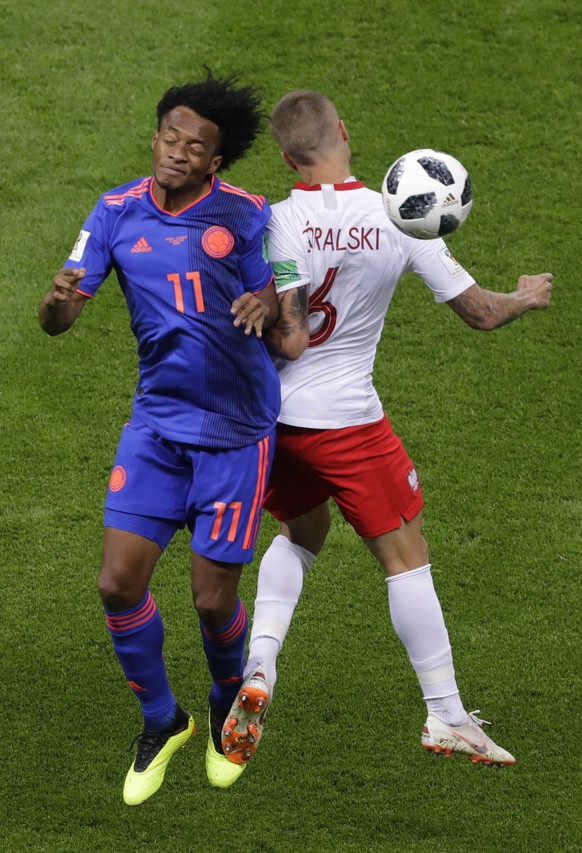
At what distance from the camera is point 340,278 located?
5.77m

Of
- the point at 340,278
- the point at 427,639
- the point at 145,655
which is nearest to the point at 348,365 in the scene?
the point at 340,278

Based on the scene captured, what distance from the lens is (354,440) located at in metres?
5.93

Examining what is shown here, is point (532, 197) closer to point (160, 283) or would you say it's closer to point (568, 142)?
point (568, 142)

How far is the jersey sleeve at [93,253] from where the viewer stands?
5.51 meters

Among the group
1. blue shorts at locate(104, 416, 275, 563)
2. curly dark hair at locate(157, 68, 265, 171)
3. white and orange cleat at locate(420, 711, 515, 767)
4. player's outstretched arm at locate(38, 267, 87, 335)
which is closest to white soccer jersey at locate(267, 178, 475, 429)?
curly dark hair at locate(157, 68, 265, 171)

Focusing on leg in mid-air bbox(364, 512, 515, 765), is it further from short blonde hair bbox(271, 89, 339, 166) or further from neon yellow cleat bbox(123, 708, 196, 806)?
short blonde hair bbox(271, 89, 339, 166)

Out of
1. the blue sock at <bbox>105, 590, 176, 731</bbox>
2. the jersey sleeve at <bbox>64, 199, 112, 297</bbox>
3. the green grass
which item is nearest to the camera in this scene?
the jersey sleeve at <bbox>64, 199, 112, 297</bbox>

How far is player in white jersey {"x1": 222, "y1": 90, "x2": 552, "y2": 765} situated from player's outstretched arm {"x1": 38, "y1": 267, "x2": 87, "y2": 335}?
2.47 feet

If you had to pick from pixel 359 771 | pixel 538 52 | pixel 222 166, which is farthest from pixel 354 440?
pixel 538 52

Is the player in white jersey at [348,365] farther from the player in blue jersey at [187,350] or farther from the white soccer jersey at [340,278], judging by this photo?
the player in blue jersey at [187,350]

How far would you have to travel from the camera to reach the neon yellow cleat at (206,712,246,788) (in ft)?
20.1

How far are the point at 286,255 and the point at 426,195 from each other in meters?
0.56

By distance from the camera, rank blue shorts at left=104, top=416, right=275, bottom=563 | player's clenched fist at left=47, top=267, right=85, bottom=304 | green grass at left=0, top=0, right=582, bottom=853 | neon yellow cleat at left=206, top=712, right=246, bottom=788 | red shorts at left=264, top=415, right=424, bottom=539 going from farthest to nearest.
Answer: green grass at left=0, top=0, right=582, bottom=853, neon yellow cleat at left=206, top=712, right=246, bottom=788, red shorts at left=264, top=415, right=424, bottom=539, blue shorts at left=104, top=416, right=275, bottom=563, player's clenched fist at left=47, top=267, right=85, bottom=304

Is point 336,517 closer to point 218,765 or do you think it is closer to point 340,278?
point 218,765
